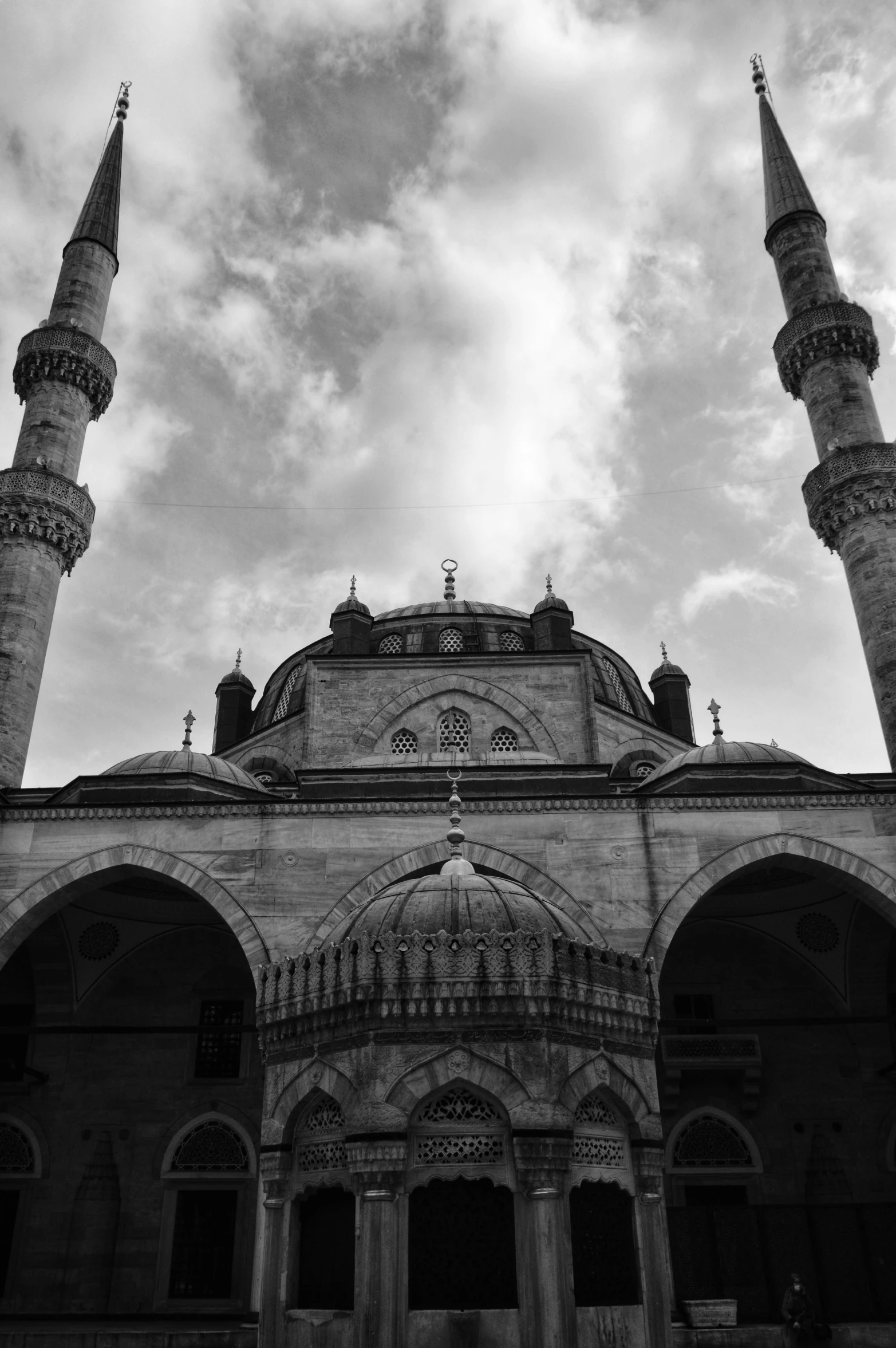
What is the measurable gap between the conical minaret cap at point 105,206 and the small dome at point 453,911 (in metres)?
19.1

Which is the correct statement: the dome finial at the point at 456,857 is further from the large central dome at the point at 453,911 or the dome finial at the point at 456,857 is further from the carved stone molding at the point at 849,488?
the carved stone molding at the point at 849,488

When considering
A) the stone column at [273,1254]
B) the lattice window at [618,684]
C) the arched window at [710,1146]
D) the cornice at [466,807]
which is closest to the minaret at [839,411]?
→ the cornice at [466,807]

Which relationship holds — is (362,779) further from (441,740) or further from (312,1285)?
(312,1285)

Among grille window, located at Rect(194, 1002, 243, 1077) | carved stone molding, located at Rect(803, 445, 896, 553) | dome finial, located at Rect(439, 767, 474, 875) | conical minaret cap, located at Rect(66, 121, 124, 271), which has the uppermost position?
conical minaret cap, located at Rect(66, 121, 124, 271)

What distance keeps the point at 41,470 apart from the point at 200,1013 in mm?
9397

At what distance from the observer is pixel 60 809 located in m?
12.8

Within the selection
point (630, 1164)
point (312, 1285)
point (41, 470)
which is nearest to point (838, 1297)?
point (630, 1164)

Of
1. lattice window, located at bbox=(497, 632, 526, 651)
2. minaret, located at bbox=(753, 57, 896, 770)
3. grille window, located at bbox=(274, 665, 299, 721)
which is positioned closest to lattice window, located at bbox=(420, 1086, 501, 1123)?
minaret, located at bbox=(753, 57, 896, 770)

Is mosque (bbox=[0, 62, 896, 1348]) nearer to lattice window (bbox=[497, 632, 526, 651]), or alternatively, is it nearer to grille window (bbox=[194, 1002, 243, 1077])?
grille window (bbox=[194, 1002, 243, 1077])

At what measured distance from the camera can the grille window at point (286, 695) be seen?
69.4 feet

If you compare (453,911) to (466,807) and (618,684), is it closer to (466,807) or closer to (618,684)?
(466,807)

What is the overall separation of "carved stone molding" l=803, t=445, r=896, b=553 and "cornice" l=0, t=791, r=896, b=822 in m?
6.18

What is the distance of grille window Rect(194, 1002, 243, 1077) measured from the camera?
581 inches

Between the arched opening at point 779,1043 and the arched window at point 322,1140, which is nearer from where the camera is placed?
the arched window at point 322,1140
